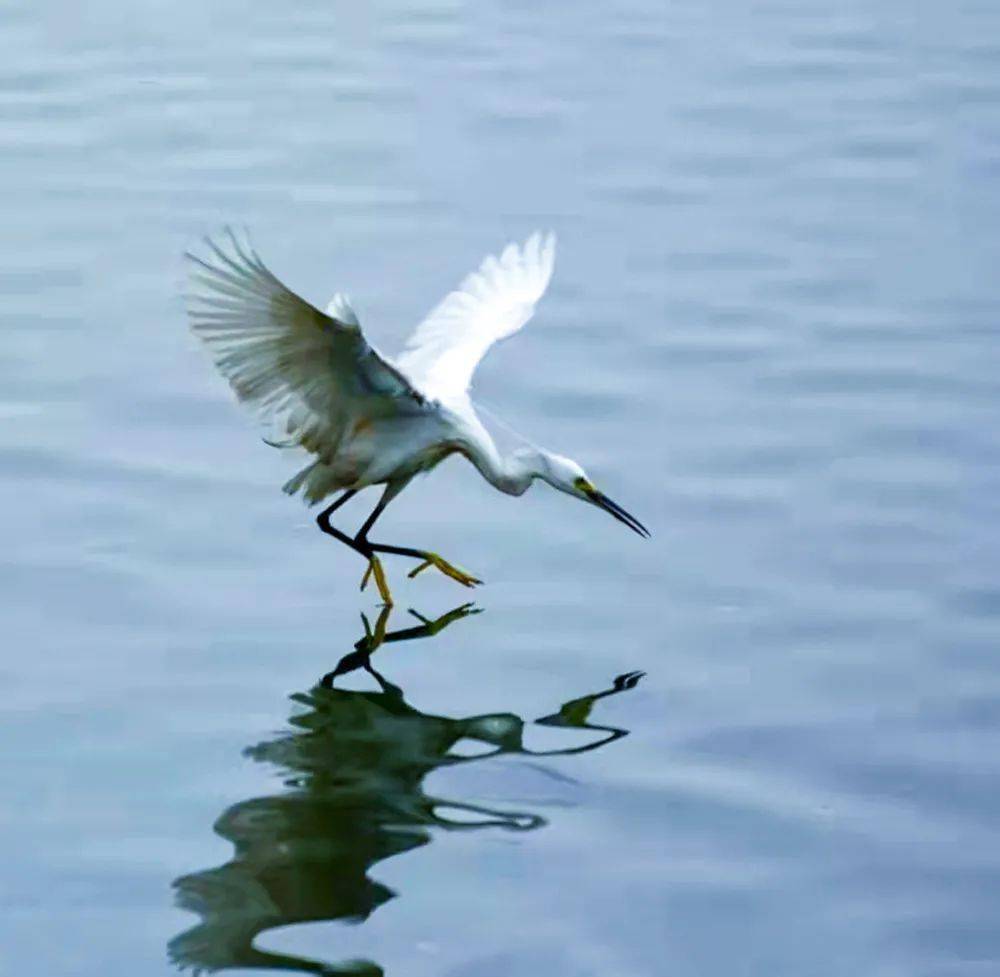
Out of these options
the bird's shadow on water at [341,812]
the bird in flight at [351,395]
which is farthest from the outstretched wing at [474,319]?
the bird's shadow on water at [341,812]

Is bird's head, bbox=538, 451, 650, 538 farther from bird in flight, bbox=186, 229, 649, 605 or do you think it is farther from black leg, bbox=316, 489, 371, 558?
black leg, bbox=316, 489, 371, 558

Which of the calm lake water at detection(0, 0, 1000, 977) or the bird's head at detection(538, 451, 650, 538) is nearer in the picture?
the calm lake water at detection(0, 0, 1000, 977)

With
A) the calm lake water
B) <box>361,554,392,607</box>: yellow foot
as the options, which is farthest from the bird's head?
<box>361,554,392,607</box>: yellow foot

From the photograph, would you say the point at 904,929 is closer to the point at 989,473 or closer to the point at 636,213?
the point at 989,473

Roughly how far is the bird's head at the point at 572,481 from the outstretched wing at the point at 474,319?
17.2 inches

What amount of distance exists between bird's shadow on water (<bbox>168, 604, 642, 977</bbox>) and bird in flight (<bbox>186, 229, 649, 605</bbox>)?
0.46m

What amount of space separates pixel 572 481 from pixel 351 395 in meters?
0.73

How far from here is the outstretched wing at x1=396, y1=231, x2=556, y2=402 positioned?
9.27 metres

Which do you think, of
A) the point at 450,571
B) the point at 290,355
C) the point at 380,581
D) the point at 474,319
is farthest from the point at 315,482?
the point at 474,319

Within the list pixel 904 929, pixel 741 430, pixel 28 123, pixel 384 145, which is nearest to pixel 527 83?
pixel 384 145

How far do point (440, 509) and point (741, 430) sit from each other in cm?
112

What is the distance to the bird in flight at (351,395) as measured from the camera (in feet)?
26.6

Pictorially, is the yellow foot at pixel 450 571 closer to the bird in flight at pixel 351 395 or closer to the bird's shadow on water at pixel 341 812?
the bird in flight at pixel 351 395

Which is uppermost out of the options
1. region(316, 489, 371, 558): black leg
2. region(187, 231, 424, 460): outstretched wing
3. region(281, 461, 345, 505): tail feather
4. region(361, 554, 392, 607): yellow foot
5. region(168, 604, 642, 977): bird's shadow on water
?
region(187, 231, 424, 460): outstretched wing
